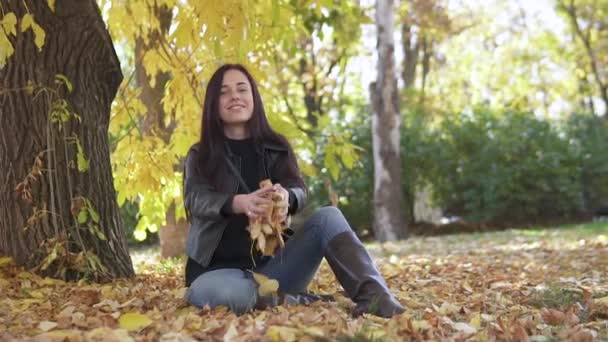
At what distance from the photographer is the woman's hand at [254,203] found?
2.93 m

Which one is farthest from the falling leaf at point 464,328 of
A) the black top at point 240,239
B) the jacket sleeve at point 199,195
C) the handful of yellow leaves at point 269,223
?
the jacket sleeve at point 199,195

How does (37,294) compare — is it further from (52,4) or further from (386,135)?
(386,135)

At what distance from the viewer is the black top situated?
3232mm

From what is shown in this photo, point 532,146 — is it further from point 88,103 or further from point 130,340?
point 130,340

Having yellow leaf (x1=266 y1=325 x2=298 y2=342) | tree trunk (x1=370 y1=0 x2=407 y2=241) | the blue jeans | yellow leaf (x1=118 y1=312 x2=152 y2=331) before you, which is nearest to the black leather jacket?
the blue jeans

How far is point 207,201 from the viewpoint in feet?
10.0

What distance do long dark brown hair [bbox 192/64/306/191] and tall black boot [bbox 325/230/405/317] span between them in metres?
0.34

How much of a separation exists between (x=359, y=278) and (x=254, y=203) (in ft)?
1.75

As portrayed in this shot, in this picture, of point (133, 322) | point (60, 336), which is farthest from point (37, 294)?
point (60, 336)

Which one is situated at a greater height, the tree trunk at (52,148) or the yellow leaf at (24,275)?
the tree trunk at (52,148)

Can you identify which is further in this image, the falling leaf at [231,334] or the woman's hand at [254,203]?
the woman's hand at [254,203]

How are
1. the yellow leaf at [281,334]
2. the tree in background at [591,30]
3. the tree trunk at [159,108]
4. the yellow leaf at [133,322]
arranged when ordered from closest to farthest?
the yellow leaf at [281,334] < the yellow leaf at [133,322] < the tree trunk at [159,108] < the tree in background at [591,30]

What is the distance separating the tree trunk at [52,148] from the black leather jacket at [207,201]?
912 millimetres

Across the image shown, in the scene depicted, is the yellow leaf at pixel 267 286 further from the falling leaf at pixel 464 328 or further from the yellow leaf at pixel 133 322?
the falling leaf at pixel 464 328
